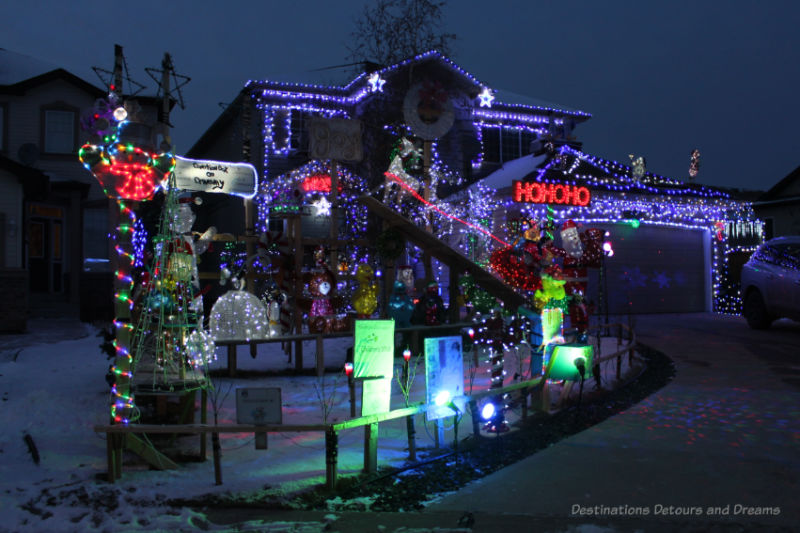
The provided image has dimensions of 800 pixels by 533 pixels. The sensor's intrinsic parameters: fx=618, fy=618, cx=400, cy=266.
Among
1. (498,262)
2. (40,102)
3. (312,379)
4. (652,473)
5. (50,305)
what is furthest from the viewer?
(40,102)

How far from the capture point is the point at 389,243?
39.5ft

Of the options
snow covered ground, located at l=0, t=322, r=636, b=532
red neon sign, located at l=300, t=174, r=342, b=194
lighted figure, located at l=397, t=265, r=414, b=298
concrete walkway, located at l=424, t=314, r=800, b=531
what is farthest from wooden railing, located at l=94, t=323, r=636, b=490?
red neon sign, located at l=300, t=174, r=342, b=194

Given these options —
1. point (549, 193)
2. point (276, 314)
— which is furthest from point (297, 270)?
point (549, 193)

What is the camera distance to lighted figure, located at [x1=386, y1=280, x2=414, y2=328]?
38.5 ft

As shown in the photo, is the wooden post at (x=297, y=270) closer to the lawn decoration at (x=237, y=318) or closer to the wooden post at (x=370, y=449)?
the lawn decoration at (x=237, y=318)

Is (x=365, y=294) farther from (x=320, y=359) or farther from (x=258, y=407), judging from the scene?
(x=258, y=407)

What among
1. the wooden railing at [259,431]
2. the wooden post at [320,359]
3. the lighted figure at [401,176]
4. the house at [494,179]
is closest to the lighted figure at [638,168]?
the house at [494,179]

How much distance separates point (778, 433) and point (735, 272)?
18.3 m

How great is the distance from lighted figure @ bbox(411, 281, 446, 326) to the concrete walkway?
4588mm

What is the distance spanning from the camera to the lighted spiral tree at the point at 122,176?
5.89 meters

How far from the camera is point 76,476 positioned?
5480 mm

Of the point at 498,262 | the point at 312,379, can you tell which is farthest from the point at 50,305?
the point at 498,262

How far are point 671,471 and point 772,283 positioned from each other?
36.6 ft

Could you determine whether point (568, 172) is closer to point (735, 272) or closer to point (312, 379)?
point (735, 272)
